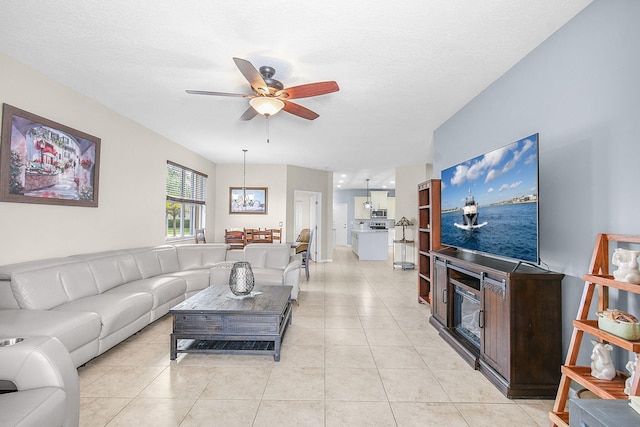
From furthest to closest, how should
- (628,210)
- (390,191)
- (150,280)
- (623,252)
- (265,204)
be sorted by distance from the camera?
(390,191) < (265,204) < (150,280) < (628,210) < (623,252)

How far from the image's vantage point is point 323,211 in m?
8.81

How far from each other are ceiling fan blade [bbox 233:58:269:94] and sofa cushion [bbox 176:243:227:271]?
3.14m

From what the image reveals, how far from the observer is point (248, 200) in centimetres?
770

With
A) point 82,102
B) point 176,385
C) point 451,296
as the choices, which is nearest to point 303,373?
point 176,385

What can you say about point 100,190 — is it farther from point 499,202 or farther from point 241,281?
point 499,202

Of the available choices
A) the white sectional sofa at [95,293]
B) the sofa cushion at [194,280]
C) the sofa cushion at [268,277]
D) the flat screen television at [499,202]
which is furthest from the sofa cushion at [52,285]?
the flat screen television at [499,202]

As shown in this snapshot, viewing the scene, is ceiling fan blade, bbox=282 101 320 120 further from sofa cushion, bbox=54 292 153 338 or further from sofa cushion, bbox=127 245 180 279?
sofa cushion, bbox=127 245 180 279

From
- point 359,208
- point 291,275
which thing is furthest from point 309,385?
point 359,208

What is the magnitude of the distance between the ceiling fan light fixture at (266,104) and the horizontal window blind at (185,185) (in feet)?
10.8

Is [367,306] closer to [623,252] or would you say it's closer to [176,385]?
[176,385]

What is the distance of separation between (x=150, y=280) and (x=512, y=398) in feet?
12.4

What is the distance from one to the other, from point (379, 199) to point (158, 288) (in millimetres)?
10087

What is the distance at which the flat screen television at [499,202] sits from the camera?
6.72ft

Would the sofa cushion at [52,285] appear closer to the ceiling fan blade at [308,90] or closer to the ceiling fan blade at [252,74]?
the ceiling fan blade at [252,74]
